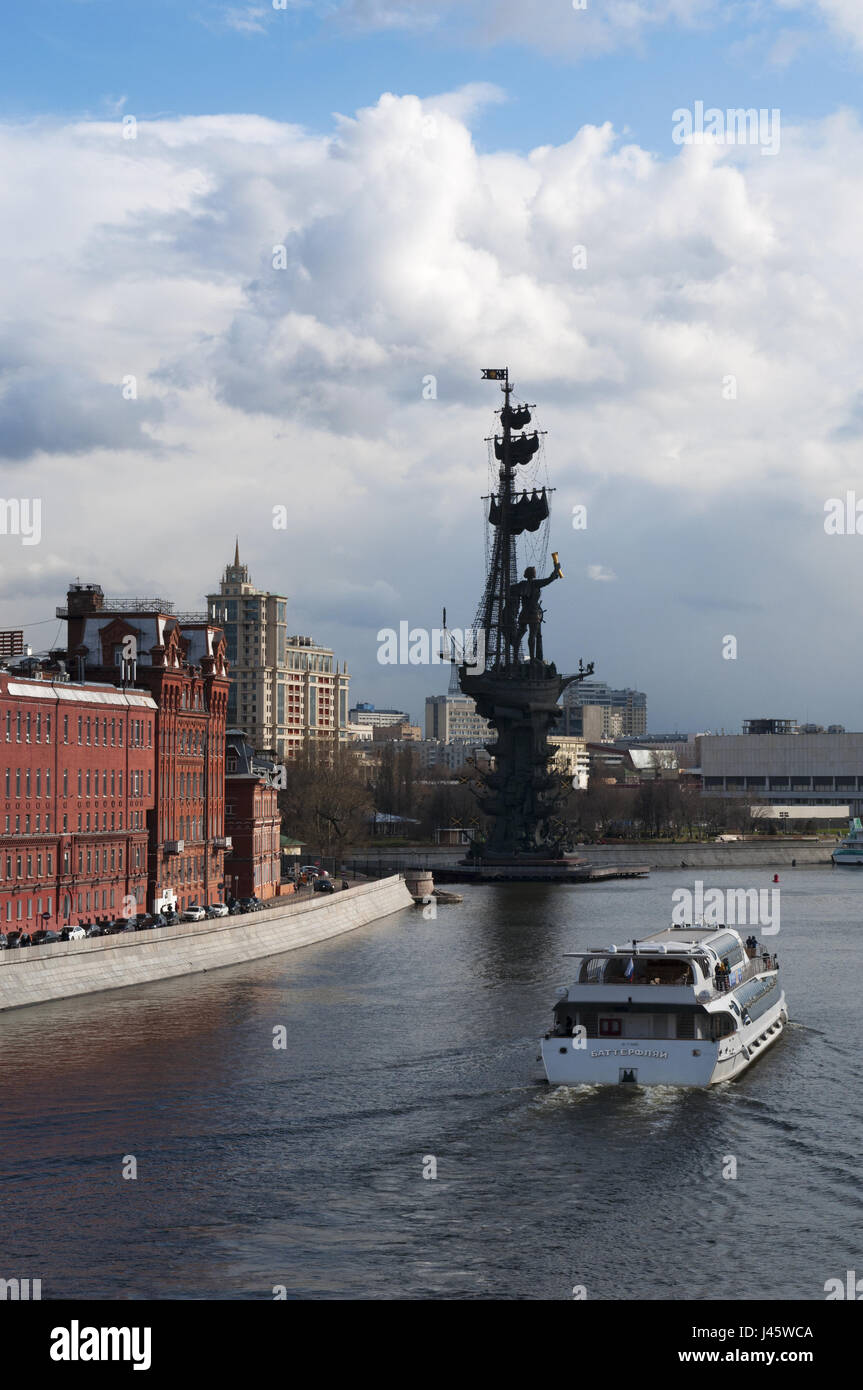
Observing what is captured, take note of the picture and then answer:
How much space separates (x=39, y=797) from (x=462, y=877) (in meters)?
77.0

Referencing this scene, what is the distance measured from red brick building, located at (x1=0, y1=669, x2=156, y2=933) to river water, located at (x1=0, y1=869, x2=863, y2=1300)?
11.4 meters

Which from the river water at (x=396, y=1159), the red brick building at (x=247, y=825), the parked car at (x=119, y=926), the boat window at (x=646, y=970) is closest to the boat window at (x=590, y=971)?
Result: the boat window at (x=646, y=970)

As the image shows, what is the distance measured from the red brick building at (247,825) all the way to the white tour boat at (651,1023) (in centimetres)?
5218

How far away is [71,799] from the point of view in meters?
74.2

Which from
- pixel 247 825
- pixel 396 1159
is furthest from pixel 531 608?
pixel 396 1159

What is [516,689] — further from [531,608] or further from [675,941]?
[675,941]

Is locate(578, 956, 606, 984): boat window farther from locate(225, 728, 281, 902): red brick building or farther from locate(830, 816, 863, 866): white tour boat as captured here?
locate(830, 816, 863, 866): white tour boat

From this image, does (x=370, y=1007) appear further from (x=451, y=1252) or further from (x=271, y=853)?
(x=271, y=853)

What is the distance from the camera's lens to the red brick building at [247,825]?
98938mm

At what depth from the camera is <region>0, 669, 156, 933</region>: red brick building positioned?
68.7m

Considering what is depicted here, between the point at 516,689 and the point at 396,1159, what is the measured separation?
10958 centimetres

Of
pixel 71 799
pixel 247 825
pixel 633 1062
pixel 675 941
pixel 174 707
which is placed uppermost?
pixel 174 707

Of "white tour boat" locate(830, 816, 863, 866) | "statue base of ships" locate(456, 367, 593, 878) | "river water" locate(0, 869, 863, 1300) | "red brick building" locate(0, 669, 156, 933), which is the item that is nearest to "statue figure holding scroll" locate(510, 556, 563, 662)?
"statue base of ships" locate(456, 367, 593, 878)
